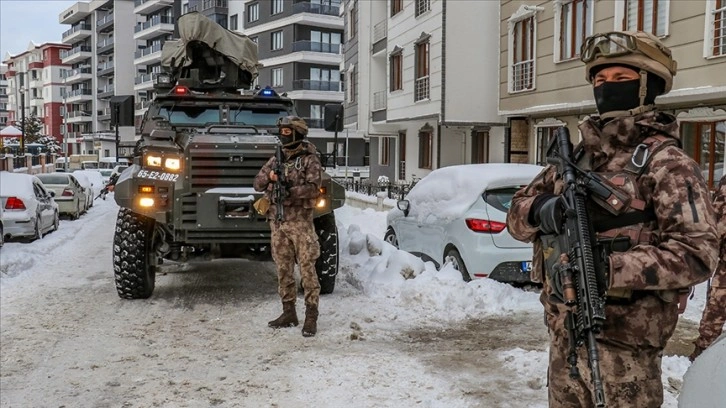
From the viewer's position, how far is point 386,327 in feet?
20.6

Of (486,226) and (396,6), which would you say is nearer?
(486,226)

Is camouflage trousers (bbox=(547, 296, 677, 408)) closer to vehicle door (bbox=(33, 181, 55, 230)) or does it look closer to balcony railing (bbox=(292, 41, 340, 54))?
vehicle door (bbox=(33, 181, 55, 230))

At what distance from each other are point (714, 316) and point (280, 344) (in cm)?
339

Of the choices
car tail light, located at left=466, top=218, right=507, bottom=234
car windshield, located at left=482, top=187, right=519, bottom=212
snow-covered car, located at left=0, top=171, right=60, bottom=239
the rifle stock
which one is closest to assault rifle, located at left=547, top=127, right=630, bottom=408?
the rifle stock

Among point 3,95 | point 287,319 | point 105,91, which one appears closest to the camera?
point 287,319

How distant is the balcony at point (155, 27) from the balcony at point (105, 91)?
1026 cm

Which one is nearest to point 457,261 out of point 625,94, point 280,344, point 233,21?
point 280,344

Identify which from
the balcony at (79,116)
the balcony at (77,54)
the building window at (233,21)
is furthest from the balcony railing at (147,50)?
the balcony at (79,116)

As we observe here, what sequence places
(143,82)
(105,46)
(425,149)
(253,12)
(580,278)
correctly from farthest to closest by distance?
1. (105,46)
2. (143,82)
3. (253,12)
4. (425,149)
5. (580,278)

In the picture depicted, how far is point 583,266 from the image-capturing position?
246 cm

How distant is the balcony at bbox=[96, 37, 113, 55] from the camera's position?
7750 cm

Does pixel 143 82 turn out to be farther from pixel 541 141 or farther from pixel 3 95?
pixel 541 141

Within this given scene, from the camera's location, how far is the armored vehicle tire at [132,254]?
23.7ft

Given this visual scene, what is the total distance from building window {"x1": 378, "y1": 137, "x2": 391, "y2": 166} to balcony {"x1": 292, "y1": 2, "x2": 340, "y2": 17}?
25.8m
